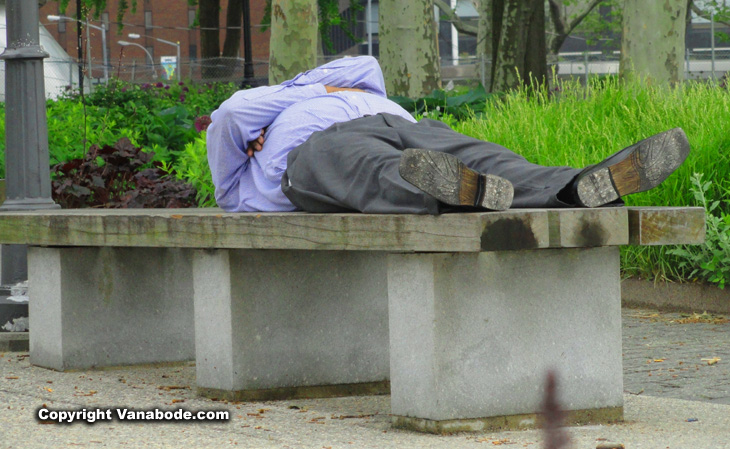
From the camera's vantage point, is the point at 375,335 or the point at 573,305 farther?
the point at 375,335

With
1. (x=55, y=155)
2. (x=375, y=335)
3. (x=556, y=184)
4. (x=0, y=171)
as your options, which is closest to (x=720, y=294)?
(x=375, y=335)

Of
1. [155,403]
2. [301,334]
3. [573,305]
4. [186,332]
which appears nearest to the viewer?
[573,305]

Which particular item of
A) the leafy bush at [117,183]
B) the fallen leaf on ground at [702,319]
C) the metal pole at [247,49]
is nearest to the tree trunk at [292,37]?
the leafy bush at [117,183]

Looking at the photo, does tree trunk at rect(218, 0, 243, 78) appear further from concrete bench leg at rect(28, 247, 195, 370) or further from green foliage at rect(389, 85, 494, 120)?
concrete bench leg at rect(28, 247, 195, 370)

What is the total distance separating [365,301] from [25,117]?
2.46 metres

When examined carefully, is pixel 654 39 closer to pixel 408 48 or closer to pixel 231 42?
pixel 408 48

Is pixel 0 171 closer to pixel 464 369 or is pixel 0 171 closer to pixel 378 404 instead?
pixel 378 404

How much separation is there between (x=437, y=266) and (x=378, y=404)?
103 cm

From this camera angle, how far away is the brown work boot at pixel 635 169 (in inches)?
131

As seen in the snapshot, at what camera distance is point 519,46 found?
46.5 ft

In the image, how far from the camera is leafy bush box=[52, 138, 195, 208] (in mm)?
7852

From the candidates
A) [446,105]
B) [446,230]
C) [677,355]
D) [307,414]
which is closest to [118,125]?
[446,105]

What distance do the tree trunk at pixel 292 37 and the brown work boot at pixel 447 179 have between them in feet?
20.8

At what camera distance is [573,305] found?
364cm
